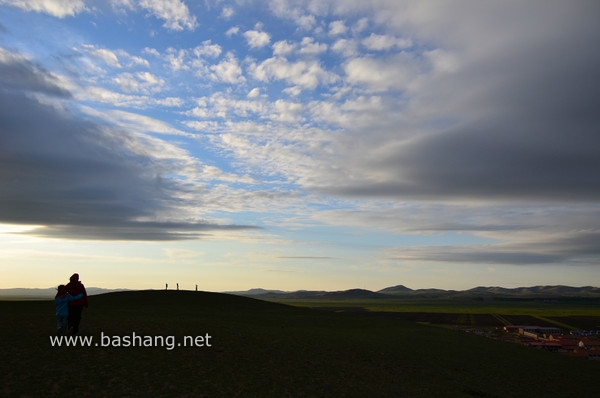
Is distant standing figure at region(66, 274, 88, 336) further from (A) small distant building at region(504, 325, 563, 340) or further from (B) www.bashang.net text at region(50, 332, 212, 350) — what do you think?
(A) small distant building at region(504, 325, 563, 340)

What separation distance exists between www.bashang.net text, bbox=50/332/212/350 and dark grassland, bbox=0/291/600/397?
2.07 ft

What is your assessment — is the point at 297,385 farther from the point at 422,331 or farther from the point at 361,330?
the point at 422,331

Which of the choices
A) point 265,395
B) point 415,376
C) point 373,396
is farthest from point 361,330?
point 265,395

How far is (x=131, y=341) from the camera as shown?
940 inches

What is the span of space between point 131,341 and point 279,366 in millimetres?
8615

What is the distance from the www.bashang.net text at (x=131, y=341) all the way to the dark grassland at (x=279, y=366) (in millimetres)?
630

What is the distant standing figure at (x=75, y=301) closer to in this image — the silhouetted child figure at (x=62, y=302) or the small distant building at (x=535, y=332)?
the silhouetted child figure at (x=62, y=302)

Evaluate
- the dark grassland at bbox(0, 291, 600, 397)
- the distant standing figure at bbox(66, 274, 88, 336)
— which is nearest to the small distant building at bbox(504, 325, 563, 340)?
the dark grassland at bbox(0, 291, 600, 397)

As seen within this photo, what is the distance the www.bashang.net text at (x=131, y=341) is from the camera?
2202 cm

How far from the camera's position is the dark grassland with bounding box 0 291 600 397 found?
17234mm

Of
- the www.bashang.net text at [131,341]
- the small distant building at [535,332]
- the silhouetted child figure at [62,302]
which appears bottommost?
the small distant building at [535,332]

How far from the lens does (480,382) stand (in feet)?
82.5

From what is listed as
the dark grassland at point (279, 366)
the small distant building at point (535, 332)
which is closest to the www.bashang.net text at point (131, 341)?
the dark grassland at point (279, 366)

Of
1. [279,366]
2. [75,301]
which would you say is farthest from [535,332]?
[75,301]
